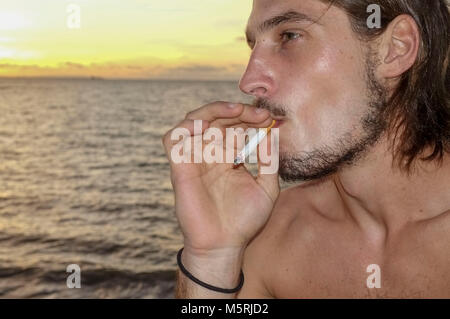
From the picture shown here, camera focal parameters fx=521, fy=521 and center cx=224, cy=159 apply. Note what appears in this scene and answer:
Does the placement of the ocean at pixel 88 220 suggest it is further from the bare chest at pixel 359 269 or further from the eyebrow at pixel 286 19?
the eyebrow at pixel 286 19

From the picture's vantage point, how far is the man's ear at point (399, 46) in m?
3.08

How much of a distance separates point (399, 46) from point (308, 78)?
66 cm

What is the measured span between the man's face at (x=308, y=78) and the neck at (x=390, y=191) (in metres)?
0.28

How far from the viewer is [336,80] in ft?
9.64

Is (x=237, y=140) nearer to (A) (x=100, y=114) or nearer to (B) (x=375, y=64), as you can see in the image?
(B) (x=375, y=64)

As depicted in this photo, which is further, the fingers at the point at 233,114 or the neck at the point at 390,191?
the neck at the point at 390,191

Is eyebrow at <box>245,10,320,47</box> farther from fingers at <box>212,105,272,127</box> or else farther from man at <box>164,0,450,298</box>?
fingers at <box>212,105,272,127</box>

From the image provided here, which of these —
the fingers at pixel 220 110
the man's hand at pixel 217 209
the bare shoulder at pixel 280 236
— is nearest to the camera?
the fingers at pixel 220 110

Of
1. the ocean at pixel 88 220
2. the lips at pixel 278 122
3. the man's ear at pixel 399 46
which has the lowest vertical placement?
the ocean at pixel 88 220

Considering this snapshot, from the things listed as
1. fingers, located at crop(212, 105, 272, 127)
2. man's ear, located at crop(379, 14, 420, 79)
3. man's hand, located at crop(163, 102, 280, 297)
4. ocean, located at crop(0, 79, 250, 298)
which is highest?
man's ear, located at crop(379, 14, 420, 79)

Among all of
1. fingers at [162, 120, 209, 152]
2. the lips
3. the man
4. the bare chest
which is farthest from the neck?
fingers at [162, 120, 209, 152]

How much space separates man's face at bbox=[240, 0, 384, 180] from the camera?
113 inches

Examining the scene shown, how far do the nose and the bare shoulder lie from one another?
1009mm

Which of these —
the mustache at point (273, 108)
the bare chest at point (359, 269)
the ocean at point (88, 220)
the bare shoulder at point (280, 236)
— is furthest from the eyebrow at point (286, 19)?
the ocean at point (88, 220)
